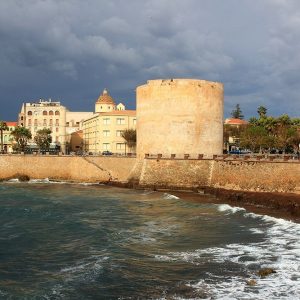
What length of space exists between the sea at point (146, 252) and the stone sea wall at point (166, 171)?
463 centimetres

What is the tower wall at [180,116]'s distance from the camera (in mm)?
33281

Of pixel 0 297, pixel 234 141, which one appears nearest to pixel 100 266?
pixel 0 297

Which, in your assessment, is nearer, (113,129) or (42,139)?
(113,129)

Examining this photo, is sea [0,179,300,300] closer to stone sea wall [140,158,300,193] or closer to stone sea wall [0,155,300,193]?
stone sea wall [140,158,300,193]

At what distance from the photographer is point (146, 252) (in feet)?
45.5

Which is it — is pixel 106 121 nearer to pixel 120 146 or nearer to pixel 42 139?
pixel 120 146

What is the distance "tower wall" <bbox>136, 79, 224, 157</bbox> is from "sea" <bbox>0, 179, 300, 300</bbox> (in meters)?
9.78

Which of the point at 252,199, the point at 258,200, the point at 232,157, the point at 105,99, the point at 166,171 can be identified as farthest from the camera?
the point at 105,99

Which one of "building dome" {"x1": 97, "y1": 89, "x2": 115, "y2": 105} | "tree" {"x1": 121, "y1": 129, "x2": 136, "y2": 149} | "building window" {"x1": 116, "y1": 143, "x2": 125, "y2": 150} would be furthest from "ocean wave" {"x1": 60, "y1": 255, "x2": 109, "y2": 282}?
"building dome" {"x1": 97, "y1": 89, "x2": 115, "y2": 105}

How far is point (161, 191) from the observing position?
3103 centimetres

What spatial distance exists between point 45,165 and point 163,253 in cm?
2981

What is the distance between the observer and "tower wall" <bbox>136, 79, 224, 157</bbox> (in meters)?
33.3

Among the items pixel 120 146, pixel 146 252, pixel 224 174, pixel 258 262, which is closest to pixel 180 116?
pixel 224 174

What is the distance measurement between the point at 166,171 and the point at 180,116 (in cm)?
404
